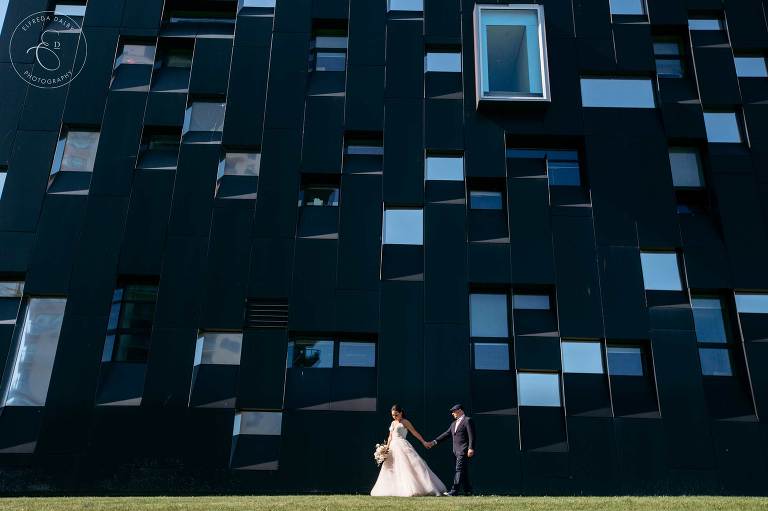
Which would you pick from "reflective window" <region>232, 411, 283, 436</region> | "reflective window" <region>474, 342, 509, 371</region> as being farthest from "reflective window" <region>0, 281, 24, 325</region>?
"reflective window" <region>474, 342, 509, 371</region>

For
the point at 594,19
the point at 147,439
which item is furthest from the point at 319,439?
the point at 594,19

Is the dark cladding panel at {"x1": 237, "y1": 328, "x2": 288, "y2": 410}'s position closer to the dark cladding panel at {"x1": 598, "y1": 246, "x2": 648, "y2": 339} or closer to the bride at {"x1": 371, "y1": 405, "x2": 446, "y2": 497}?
the bride at {"x1": 371, "y1": 405, "x2": 446, "y2": 497}

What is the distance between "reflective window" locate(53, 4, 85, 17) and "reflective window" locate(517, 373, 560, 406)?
1677cm

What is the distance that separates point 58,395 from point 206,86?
918cm

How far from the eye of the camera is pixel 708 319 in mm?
16578

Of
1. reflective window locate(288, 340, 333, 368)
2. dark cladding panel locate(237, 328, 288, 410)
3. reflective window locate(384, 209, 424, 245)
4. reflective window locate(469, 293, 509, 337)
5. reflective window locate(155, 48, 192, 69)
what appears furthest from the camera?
reflective window locate(155, 48, 192, 69)

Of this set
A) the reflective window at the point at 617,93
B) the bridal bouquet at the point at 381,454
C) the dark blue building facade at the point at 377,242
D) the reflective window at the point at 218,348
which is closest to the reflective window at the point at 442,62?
the dark blue building facade at the point at 377,242

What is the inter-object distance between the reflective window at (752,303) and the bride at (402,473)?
9368mm

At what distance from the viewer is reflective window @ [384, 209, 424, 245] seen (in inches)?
675

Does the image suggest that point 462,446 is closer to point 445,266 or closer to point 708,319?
point 445,266

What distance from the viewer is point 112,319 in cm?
1639

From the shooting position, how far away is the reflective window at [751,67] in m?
19.0

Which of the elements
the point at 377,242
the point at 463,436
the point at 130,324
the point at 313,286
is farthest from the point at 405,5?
the point at 463,436

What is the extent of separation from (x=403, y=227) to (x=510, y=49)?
6.61 m
